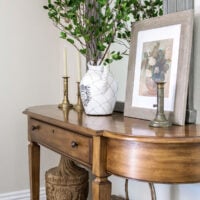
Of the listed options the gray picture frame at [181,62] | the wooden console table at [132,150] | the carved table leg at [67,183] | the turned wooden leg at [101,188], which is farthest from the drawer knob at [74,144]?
the carved table leg at [67,183]

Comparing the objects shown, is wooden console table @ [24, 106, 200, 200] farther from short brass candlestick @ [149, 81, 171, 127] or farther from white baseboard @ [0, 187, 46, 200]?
white baseboard @ [0, 187, 46, 200]

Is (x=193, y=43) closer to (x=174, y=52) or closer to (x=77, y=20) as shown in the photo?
(x=174, y=52)

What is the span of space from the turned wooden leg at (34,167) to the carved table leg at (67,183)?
0.25 feet

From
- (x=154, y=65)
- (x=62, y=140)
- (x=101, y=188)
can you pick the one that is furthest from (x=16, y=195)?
(x=154, y=65)

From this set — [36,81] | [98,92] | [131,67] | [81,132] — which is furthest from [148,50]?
[36,81]

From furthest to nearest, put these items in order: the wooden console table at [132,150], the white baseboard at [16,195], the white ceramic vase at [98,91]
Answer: the white baseboard at [16,195], the white ceramic vase at [98,91], the wooden console table at [132,150]

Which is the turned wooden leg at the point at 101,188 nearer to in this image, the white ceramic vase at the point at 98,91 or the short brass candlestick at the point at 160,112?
the short brass candlestick at the point at 160,112

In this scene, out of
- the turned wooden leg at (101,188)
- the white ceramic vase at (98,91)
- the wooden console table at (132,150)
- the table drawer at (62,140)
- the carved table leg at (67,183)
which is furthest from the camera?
the carved table leg at (67,183)

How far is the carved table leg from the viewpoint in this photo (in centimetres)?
212

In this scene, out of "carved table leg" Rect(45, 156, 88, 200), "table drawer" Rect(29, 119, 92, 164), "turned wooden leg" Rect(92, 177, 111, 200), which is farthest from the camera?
"carved table leg" Rect(45, 156, 88, 200)

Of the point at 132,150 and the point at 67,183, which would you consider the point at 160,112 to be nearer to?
the point at 132,150

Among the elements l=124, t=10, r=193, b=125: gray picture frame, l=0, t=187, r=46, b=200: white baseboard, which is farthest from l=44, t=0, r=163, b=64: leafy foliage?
l=0, t=187, r=46, b=200: white baseboard

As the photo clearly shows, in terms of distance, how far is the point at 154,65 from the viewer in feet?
5.12

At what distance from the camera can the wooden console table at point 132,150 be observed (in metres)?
1.21
